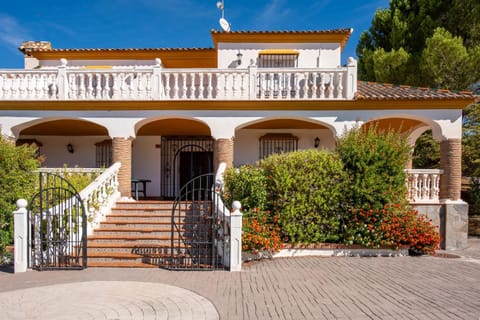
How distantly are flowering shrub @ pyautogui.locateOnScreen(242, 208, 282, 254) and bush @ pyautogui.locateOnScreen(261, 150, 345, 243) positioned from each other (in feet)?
0.85

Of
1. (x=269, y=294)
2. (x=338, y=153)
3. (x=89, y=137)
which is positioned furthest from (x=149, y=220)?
(x=89, y=137)

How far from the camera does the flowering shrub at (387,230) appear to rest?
750 cm

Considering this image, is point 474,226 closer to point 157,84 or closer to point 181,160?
point 181,160

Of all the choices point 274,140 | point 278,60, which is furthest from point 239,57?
point 274,140

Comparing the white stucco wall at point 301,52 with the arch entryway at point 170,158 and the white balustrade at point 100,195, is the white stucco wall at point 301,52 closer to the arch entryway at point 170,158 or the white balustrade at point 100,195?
the arch entryway at point 170,158

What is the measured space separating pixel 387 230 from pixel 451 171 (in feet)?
11.8

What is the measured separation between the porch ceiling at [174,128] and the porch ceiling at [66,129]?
1787 mm

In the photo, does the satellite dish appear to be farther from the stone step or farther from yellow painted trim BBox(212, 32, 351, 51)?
the stone step

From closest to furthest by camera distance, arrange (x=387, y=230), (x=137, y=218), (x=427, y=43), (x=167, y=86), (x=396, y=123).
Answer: (x=387, y=230) < (x=137, y=218) < (x=167, y=86) < (x=396, y=123) < (x=427, y=43)

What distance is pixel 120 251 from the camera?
702 centimetres

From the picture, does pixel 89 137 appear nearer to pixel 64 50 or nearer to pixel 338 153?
pixel 64 50

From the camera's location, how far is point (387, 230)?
7461 millimetres

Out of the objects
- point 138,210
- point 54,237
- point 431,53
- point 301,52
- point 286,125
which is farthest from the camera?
point 431,53

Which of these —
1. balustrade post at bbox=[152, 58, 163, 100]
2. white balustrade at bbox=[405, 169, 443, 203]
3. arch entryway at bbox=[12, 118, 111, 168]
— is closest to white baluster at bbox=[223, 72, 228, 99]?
balustrade post at bbox=[152, 58, 163, 100]
